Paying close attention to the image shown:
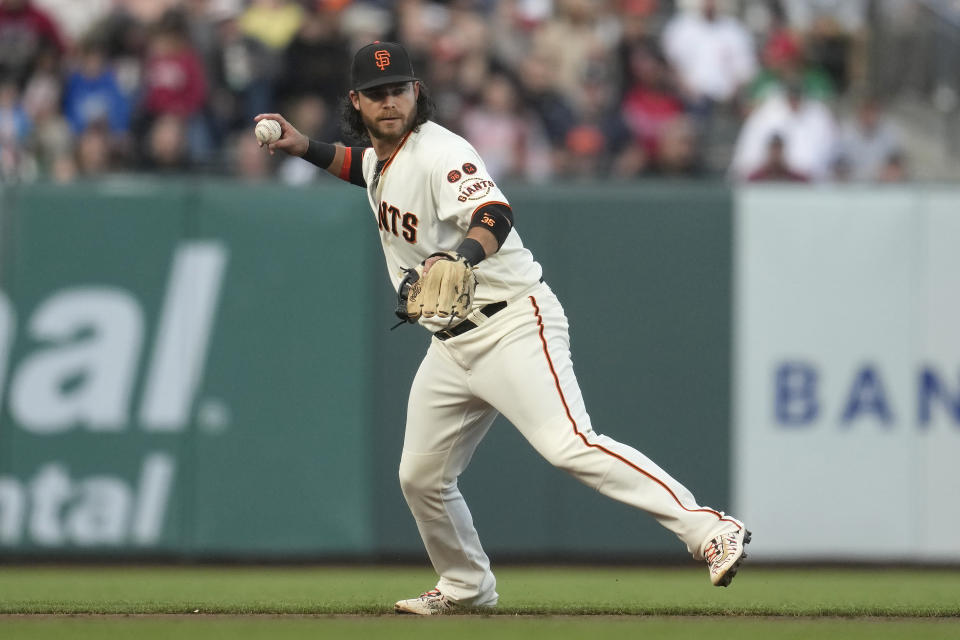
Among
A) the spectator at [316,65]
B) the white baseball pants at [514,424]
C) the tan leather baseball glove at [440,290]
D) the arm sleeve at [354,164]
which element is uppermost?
the spectator at [316,65]

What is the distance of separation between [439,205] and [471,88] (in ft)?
17.9

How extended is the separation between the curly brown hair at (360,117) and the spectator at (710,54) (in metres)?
6.02

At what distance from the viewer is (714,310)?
9.11 metres

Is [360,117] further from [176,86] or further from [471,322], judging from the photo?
[176,86]

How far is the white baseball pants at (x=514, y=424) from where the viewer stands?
5512 millimetres

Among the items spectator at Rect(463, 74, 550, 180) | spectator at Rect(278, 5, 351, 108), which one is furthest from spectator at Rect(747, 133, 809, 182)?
Result: spectator at Rect(278, 5, 351, 108)

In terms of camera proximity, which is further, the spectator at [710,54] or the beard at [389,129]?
the spectator at [710,54]

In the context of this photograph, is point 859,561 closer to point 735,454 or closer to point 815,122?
point 735,454

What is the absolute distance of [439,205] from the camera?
561 centimetres

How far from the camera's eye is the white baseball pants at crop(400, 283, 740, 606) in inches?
217

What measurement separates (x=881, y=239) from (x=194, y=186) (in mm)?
4189

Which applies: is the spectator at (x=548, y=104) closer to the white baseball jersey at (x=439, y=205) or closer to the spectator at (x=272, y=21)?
the spectator at (x=272, y=21)

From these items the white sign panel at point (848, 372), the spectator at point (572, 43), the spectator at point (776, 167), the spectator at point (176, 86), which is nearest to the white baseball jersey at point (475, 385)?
the white sign panel at point (848, 372)

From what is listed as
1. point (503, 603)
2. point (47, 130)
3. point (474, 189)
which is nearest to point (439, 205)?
point (474, 189)
